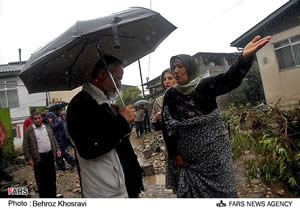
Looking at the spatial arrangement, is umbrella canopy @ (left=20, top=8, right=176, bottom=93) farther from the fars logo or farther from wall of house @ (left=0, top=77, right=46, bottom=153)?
wall of house @ (left=0, top=77, right=46, bottom=153)

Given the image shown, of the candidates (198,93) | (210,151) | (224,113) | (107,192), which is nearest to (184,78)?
(198,93)

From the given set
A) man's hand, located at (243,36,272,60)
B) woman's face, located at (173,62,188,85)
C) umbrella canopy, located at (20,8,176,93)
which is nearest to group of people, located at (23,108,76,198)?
umbrella canopy, located at (20,8,176,93)

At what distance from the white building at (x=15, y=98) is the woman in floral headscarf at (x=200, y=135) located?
2015mm

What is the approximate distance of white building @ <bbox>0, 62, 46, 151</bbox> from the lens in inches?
87.7

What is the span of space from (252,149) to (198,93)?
1.29 metres

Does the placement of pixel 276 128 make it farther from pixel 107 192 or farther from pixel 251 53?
pixel 107 192

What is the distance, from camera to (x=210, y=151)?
3.47 ft

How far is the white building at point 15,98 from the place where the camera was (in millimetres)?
2227

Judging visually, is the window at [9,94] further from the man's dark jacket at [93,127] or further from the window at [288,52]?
the window at [288,52]

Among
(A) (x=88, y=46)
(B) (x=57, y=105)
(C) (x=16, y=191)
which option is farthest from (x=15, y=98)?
(A) (x=88, y=46)

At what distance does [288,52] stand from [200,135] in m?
1.15

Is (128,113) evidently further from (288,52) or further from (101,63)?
(288,52)

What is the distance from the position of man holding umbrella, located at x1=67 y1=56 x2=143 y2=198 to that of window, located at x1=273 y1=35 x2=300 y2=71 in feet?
4.65

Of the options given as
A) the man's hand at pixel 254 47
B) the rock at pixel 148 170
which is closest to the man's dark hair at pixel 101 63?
the man's hand at pixel 254 47
